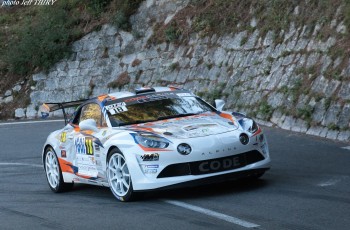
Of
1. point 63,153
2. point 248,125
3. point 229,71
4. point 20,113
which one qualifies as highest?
point 229,71

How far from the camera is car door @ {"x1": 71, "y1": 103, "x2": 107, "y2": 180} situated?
11.2 meters

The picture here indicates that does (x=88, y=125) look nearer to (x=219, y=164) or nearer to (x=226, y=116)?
(x=226, y=116)

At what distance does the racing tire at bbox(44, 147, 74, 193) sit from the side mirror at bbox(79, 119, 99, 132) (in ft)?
4.33

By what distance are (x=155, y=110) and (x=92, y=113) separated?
0.97 m

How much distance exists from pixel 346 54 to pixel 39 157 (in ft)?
20.5

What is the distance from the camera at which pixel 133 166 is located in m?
10.3

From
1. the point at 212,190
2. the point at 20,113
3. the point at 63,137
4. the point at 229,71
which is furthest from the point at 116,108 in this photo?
the point at 20,113

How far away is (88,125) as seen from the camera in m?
11.3

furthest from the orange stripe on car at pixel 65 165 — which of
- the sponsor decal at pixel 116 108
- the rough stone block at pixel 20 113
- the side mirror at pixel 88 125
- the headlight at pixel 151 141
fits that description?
the rough stone block at pixel 20 113

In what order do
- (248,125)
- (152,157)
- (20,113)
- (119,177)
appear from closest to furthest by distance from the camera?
(152,157)
(119,177)
(248,125)
(20,113)

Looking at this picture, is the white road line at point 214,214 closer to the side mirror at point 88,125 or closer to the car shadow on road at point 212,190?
the car shadow on road at point 212,190

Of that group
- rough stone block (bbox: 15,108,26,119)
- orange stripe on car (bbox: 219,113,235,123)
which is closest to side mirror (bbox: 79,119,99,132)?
orange stripe on car (bbox: 219,113,235,123)

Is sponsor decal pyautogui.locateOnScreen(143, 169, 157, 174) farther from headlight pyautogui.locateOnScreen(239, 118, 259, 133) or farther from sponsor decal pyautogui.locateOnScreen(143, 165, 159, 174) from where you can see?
headlight pyautogui.locateOnScreen(239, 118, 259, 133)

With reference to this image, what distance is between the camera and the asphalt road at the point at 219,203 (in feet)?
29.2
